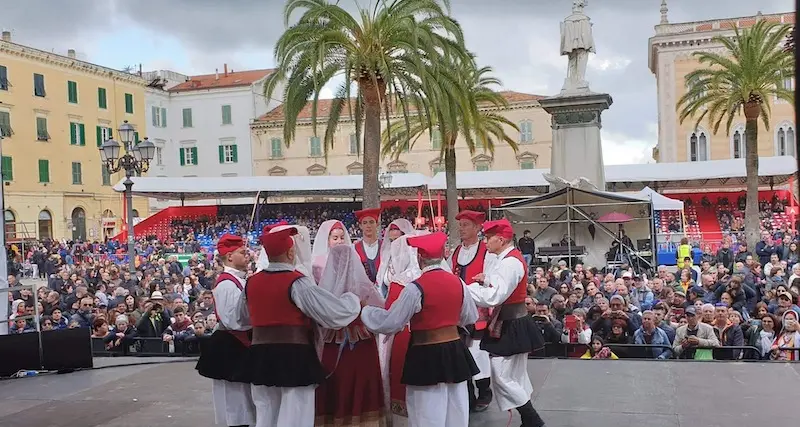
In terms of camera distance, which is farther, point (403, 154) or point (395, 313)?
point (403, 154)

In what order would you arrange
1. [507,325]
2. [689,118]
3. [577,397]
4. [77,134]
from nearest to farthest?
[507,325], [577,397], [689,118], [77,134]

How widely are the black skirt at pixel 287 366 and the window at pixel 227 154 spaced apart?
5711 cm

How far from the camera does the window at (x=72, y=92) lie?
163 ft

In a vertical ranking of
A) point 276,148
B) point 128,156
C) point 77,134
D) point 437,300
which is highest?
point 77,134

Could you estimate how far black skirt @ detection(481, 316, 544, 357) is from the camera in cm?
650

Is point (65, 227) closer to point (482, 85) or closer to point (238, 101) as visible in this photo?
point (238, 101)

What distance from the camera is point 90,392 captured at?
9203mm

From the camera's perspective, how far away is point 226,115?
201 feet

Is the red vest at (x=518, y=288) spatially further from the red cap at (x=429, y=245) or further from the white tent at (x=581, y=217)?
the white tent at (x=581, y=217)

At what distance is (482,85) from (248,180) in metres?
18.4

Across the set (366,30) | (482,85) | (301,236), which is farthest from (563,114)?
(301,236)

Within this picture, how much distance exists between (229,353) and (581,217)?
1819cm

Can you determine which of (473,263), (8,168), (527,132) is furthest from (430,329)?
(527,132)

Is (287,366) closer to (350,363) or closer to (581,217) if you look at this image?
(350,363)
